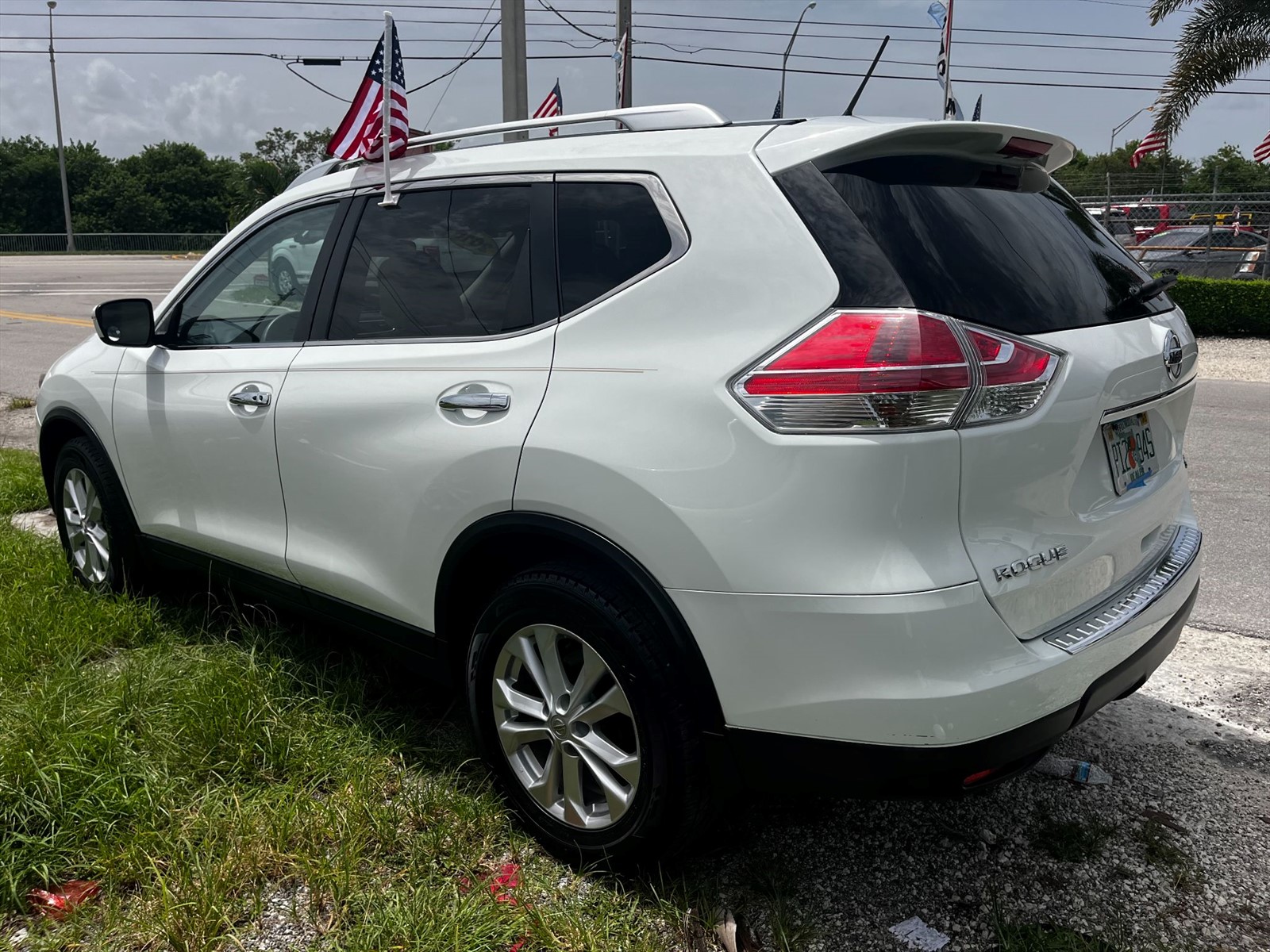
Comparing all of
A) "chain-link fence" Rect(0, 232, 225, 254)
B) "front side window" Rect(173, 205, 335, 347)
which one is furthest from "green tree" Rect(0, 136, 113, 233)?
"front side window" Rect(173, 205, 335, 347)

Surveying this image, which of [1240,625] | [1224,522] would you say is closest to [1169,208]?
[1224,522]

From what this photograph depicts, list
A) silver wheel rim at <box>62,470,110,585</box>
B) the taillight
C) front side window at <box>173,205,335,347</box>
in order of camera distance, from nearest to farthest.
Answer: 1. the taillight
2. front side window at <box>173,205,335,347</box>
3. silver wheel rim at <box>62,470,110,585</box>

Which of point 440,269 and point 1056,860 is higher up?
point 440,269

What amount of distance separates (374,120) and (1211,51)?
17813mm

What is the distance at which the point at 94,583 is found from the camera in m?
4.48

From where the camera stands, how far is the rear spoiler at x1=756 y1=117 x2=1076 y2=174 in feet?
7.43

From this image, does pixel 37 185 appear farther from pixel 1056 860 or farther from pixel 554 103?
pixel 1056 860

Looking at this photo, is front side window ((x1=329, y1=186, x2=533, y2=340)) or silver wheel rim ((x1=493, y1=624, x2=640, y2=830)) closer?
silver wheel rim ((x1=493, y1=624, x2=640, y2=830))

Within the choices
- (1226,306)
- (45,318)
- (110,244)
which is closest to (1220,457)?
(1226,306)

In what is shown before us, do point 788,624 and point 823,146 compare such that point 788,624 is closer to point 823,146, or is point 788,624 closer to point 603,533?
point 603,533

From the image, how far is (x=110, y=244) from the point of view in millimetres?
49594

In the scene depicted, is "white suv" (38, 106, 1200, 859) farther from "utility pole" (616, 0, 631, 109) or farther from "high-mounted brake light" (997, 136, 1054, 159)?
"utility pole" (616, 0, 631, 109)

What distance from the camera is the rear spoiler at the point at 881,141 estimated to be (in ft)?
7.43

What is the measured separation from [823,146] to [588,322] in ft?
2.15
